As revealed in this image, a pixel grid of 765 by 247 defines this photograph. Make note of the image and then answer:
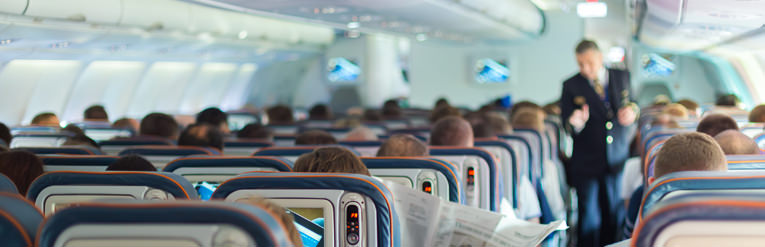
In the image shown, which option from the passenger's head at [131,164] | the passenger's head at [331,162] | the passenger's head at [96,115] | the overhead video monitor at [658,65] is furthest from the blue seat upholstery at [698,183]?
the overhead video monitor at [658,65]

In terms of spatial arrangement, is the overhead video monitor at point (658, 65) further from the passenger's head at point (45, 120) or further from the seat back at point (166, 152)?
the seat back at point (166, 152)

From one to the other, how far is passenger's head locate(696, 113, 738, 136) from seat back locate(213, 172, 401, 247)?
308 centimetres

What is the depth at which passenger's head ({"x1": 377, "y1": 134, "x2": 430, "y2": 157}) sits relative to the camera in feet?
13.8

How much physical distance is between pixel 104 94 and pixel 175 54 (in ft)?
5.97

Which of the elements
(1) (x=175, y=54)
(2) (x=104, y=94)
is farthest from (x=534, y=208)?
(2) (x=104, y=94)

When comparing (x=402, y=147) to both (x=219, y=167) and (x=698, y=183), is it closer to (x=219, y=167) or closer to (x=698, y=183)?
(x=219, y=167)

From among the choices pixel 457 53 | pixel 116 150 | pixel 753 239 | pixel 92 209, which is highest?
pixel 457 53

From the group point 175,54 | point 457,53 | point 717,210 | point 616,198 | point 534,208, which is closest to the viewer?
point 717,210

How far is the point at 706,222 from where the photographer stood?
5.49 feet

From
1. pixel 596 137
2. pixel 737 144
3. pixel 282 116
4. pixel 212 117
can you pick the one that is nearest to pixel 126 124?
pixel 212 117

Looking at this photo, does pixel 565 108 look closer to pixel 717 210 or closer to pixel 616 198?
pixel 616 198

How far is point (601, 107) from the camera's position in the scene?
6.12 metres

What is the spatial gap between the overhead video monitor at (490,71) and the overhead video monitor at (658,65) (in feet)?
14.0

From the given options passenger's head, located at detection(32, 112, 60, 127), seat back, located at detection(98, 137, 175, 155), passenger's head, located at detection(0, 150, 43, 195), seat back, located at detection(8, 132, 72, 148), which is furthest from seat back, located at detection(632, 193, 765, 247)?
passenger's head, located at detection(32, 112, 60, 127)
